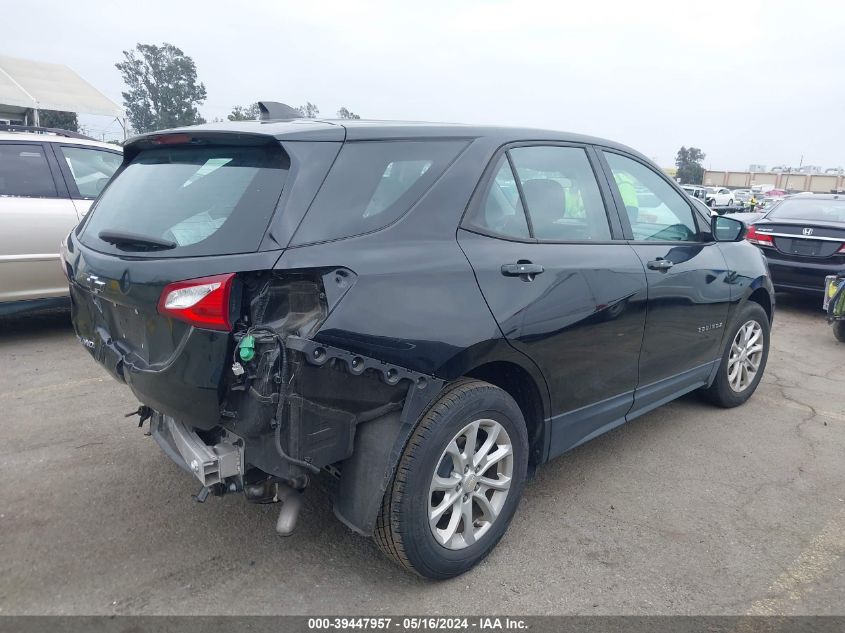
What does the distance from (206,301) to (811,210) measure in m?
8.94

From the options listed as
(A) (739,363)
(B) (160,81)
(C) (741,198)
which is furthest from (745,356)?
(B) (160,81)

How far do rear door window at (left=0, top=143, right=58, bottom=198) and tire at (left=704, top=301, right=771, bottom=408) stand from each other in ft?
18.6

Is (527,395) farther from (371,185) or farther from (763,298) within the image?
(763,298)

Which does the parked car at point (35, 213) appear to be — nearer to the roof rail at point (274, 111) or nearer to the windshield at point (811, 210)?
the roof rail at point (274, 111)

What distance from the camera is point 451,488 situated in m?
2.57

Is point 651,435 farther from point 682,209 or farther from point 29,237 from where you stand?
point 29,237

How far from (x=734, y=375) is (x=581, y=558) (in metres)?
2.41

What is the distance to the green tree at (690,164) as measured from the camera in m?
82.8

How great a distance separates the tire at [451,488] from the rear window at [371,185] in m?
0.74

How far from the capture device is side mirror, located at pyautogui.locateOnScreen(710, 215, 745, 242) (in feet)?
13.5

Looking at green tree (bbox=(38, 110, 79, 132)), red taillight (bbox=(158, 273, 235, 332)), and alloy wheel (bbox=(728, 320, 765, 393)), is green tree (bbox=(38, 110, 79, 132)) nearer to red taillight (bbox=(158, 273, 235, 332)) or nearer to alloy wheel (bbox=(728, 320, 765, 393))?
alloy wheel (bbox=(728, 320, 765, 393))

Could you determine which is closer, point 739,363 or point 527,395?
point 527,395

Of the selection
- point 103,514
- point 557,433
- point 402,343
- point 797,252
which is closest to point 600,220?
point 557,433

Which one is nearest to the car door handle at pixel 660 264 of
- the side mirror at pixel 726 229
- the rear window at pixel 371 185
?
the side mirror at pixel 726 229
